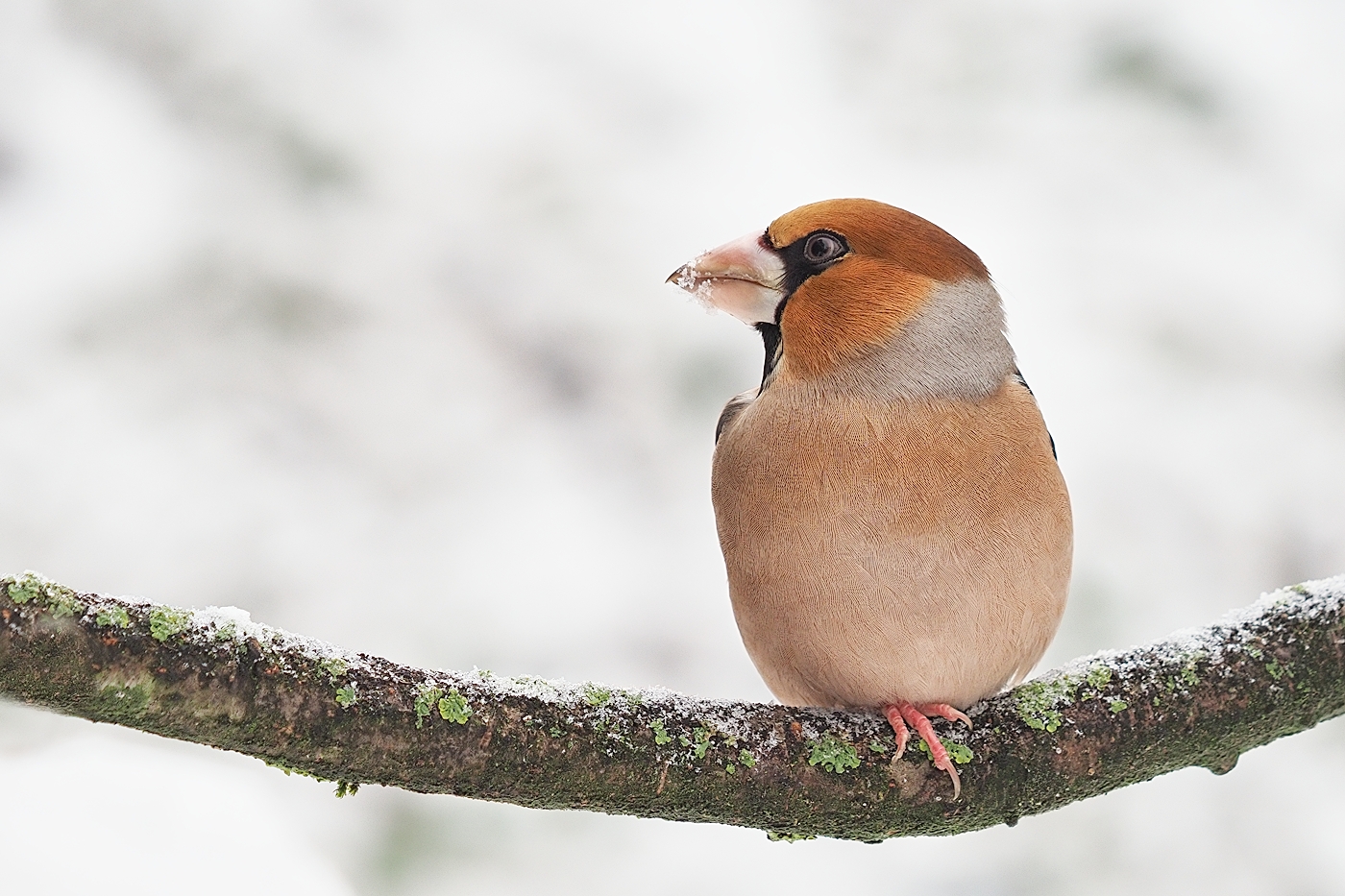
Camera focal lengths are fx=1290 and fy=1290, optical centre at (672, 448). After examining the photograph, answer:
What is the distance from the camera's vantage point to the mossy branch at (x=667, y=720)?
1406mm

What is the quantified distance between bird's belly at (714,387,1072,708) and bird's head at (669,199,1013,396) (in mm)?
152

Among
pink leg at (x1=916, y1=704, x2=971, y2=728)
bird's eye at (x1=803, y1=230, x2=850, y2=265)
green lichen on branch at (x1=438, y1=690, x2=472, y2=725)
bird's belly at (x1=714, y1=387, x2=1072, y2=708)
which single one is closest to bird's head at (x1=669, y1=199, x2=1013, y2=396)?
bird's eye at (x1=803, y1=230, x2=850, y2=265)

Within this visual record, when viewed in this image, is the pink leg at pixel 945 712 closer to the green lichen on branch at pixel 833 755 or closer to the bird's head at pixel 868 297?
the green lichen on branch at pixel 833 755

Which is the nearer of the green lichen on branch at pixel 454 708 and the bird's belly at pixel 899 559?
the green lichen on branch at pixel 454 708

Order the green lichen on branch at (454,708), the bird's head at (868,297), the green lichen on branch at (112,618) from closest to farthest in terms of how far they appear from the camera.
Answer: the green lichen on branch at (112,618) < the green lichen on branch at (454,708) < the bird's head at (868,297)

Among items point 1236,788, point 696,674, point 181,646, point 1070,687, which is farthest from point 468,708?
point 1236,788

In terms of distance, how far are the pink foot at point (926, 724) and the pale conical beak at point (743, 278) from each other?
754 millimetres

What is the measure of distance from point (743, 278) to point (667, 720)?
0.88 meters

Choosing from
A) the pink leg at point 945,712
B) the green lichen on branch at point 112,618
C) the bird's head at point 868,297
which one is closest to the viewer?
the green lichen on branch at point 112,618

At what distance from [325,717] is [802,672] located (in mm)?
913

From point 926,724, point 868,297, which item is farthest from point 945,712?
point 868,297

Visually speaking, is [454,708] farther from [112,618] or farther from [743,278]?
[743,278]

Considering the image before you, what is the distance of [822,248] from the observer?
2.33 meters

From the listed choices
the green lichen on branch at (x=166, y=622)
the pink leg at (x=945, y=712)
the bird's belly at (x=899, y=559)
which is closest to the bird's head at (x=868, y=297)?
the bird's belly at (x=899, y=559)
